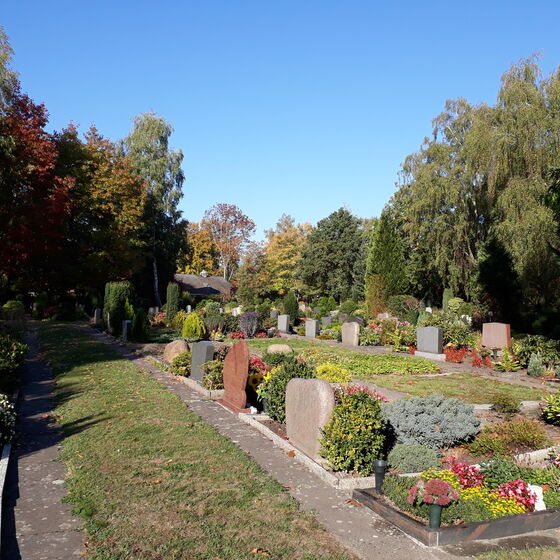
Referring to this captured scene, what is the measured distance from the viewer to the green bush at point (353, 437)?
6672mm

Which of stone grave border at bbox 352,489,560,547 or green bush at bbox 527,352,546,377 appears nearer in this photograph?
stone grave border at bbox 352,489,560,547

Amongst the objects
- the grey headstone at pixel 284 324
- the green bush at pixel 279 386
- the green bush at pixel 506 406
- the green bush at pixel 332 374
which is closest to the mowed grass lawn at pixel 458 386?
the green bush at pixel 506 406

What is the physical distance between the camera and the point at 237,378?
10727mm

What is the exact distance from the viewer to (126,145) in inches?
1943

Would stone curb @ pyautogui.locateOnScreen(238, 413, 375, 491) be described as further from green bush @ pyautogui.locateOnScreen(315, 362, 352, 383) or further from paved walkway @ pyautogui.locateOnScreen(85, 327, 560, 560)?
green bush @ pyautogui.locateOnScreen(315, 362, 352, 383)

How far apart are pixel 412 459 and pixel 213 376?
6408 millimetres

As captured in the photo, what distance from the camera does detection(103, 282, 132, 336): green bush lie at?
84.6 ft

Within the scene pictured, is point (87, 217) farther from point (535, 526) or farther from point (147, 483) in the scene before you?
point (535, 526)

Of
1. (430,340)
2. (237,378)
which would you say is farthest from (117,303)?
(237,378)

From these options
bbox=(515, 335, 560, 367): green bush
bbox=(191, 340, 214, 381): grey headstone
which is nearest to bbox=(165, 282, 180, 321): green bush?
bbox=(191, 340, 214, 381): grey headstone

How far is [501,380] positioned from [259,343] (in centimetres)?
1148

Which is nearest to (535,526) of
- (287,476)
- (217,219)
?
(287,476)

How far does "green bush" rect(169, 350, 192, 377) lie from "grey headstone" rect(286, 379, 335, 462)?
6689 mm

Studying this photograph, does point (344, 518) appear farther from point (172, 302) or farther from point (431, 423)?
point (172, 302)
